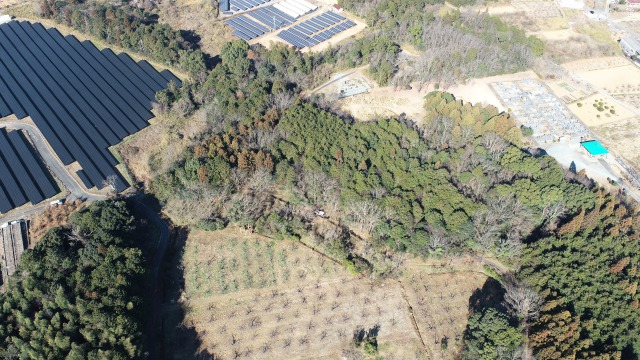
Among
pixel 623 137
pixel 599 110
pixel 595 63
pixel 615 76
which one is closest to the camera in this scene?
pixel 623 137

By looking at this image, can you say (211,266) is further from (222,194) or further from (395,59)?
(395,59)

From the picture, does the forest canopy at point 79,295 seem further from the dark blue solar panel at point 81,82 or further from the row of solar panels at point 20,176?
the dark blue solar panel at point 81,82

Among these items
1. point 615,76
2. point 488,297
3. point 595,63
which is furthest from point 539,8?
point 488,297

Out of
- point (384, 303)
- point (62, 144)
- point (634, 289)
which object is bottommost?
point (384, 303)

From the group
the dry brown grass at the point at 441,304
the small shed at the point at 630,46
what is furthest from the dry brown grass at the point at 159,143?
the small shed at the point at 630,46

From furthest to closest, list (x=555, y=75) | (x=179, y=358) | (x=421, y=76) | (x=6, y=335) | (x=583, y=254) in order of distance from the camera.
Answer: (x=555, y=75), (x=421, y=76), (x=583, y=254), (x=179, y=358), (x=6, y=335)

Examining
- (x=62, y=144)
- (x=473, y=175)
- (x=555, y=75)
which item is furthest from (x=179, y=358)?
(x=555, y=75)

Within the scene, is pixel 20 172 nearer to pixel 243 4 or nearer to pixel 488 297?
pixel 243 4
